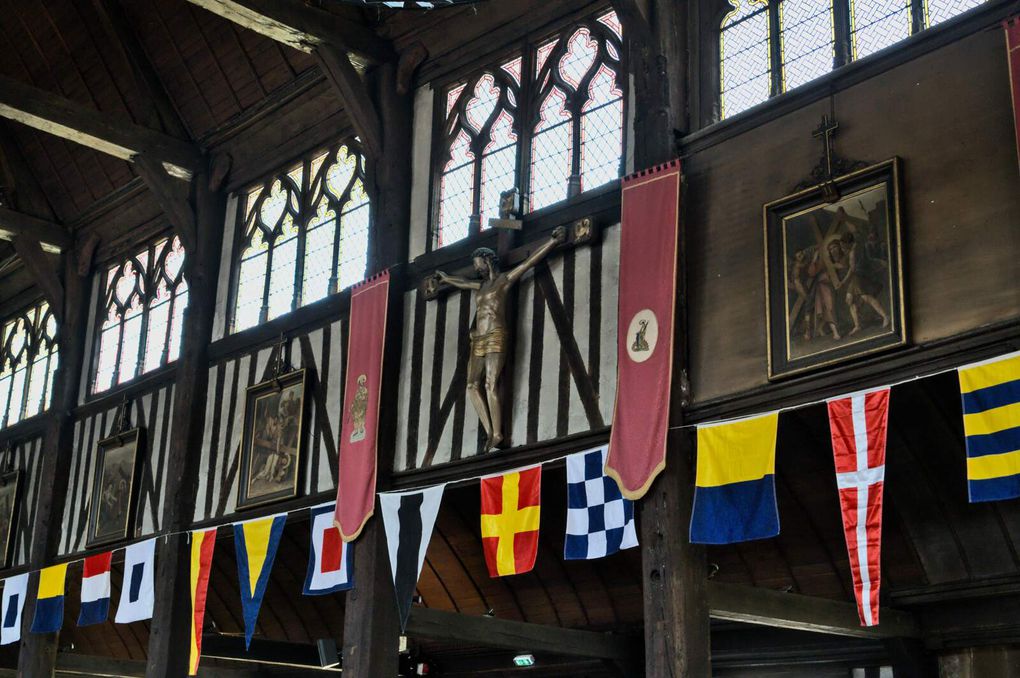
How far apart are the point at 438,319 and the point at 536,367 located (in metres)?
1.51

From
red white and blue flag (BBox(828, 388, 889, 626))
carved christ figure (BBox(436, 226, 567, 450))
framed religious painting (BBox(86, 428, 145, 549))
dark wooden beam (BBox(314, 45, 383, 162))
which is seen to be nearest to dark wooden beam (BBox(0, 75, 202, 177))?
dark wooden beam (BBox(314, 45, 383, 162))

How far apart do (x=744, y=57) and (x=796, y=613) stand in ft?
15.3

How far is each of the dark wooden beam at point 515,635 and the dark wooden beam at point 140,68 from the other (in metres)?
7.54

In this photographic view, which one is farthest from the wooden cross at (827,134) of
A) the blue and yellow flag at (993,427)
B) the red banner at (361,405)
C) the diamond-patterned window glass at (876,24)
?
the red banner at (361,405)

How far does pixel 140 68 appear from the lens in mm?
15570

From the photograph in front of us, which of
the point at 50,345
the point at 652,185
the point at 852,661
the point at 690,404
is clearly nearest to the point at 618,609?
Result: the point at 852,661

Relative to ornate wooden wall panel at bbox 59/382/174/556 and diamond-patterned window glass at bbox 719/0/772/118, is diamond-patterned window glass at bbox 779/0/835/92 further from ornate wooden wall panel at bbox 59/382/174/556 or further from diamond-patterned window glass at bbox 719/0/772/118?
ornate wooden wall panel at bbox 59/382/174/556

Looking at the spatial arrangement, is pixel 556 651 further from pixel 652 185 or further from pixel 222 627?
pixel 222 627

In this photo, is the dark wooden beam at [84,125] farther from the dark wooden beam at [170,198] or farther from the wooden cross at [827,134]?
the wooden cross at [827,134]

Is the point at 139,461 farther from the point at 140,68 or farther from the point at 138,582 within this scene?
the point at 140,68

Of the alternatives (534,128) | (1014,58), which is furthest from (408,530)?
(1014,58)

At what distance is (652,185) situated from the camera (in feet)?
32.9

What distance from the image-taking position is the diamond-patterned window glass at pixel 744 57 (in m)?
10.1

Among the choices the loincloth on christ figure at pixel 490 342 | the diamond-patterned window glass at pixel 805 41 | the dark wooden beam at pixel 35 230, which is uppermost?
the dark wooden beam at pixel 35 230
